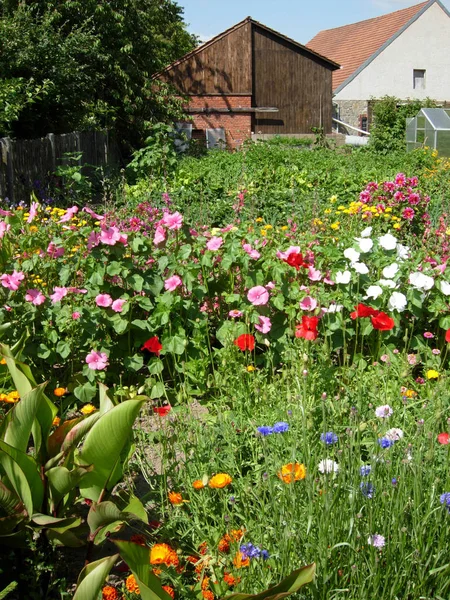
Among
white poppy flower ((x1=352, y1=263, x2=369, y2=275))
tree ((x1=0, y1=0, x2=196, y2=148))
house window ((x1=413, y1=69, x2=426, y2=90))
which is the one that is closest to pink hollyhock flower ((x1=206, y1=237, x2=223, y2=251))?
white poppy flower ((x1=352, y1=263, x2=369, y2=275))

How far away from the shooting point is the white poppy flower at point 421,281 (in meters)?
3.65

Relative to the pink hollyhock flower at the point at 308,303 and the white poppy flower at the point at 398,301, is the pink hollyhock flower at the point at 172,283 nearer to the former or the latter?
the pink hollyhock flower at the point at 308,303

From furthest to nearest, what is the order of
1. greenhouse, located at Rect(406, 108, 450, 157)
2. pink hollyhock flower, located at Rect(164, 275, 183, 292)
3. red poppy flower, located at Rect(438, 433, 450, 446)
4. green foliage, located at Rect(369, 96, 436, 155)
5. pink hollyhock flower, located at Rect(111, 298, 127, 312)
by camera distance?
green foliage, located at Rect(369, 96, 436, 155)
greenhouse, located at Rect(406, 108, 450, 157)
pink hollyhock flower, located at Rect(164, 275, 183, 292)
pink hollyhock flower, located at Rect(111, 298, 127, 312)
red poppy flower, located at Rect(438, 433, 450, 446)

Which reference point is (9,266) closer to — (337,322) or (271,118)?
(337,322)

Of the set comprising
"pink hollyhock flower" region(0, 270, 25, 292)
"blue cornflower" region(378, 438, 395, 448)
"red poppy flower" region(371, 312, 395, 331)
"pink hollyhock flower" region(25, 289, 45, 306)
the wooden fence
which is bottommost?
"blue cornflower" region(378, 438, 395, 448)

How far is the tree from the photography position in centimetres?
1377

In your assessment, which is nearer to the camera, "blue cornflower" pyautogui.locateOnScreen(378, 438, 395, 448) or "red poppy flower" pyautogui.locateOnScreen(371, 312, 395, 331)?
"blue cornflower" pyautogui.locateOnScreen(378, 438, 395, 448)

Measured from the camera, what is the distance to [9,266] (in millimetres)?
3680

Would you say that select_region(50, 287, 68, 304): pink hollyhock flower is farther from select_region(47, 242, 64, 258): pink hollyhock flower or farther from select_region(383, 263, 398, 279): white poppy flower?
select_region(383, 263, 398, 279): white poppy flower

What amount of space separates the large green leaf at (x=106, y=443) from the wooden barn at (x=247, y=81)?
27931 mm

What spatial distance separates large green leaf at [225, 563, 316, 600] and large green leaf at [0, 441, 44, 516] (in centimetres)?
80

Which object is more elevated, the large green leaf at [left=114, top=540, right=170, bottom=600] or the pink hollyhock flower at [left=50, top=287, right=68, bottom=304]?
the pink hollyhock flower at [left=50, top=287, right=68, bottom=304]

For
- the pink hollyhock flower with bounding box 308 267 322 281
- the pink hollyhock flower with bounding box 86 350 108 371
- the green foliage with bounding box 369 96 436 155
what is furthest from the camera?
the green foliage with bounding box 369 96 436 155

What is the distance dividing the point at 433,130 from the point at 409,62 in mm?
21128
